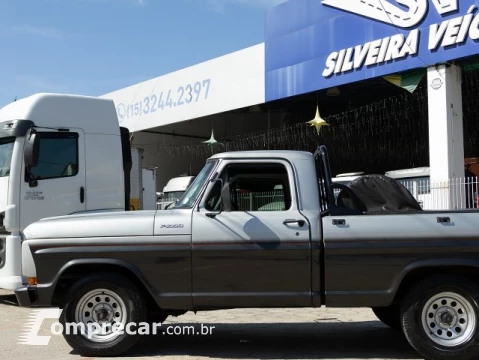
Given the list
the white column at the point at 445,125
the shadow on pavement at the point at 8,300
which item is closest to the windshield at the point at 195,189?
the shadow on pavement at the point at 8,300

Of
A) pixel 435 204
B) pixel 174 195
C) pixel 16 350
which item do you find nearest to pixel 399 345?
pixel 16 350

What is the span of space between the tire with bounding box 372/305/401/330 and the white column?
11323mm

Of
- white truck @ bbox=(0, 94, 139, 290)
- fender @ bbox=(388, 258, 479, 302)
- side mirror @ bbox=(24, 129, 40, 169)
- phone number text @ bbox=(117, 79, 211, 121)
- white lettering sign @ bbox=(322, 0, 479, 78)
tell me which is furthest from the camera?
phone number text @ bbox=(117, 79, 211, 121)

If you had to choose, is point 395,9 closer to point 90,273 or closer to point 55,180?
point 55,180

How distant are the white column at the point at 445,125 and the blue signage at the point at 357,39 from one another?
25.3 inches

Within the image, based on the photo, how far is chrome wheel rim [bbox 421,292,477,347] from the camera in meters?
6.01

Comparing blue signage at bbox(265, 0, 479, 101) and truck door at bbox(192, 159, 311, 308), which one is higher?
blue signage at bbox(265, 0, 479, 101)

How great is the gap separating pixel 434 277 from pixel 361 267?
2.48ft

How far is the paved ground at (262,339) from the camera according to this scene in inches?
257

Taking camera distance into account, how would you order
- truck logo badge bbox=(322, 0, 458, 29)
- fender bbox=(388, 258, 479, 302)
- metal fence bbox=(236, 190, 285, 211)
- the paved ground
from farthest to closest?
1. truck logo badge bbox=(322, 0, 458, 29)
2. the paved ground
3. metal fence bbox=(236, 190, 285, 211)
4. fender bbox=(388, 258, 479, 302)

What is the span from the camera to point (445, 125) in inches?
736

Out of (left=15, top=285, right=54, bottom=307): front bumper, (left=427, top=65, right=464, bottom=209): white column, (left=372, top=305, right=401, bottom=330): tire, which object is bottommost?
(left=372, top=305, right=401, bottom=330): tire

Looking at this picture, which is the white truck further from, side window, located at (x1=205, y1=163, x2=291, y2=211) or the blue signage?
the blue signage

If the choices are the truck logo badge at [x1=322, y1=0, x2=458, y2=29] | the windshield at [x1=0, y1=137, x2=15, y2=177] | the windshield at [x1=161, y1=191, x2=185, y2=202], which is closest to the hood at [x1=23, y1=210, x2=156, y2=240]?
the windshield at [x1=0, y1=137, x2=15, y2=177]
